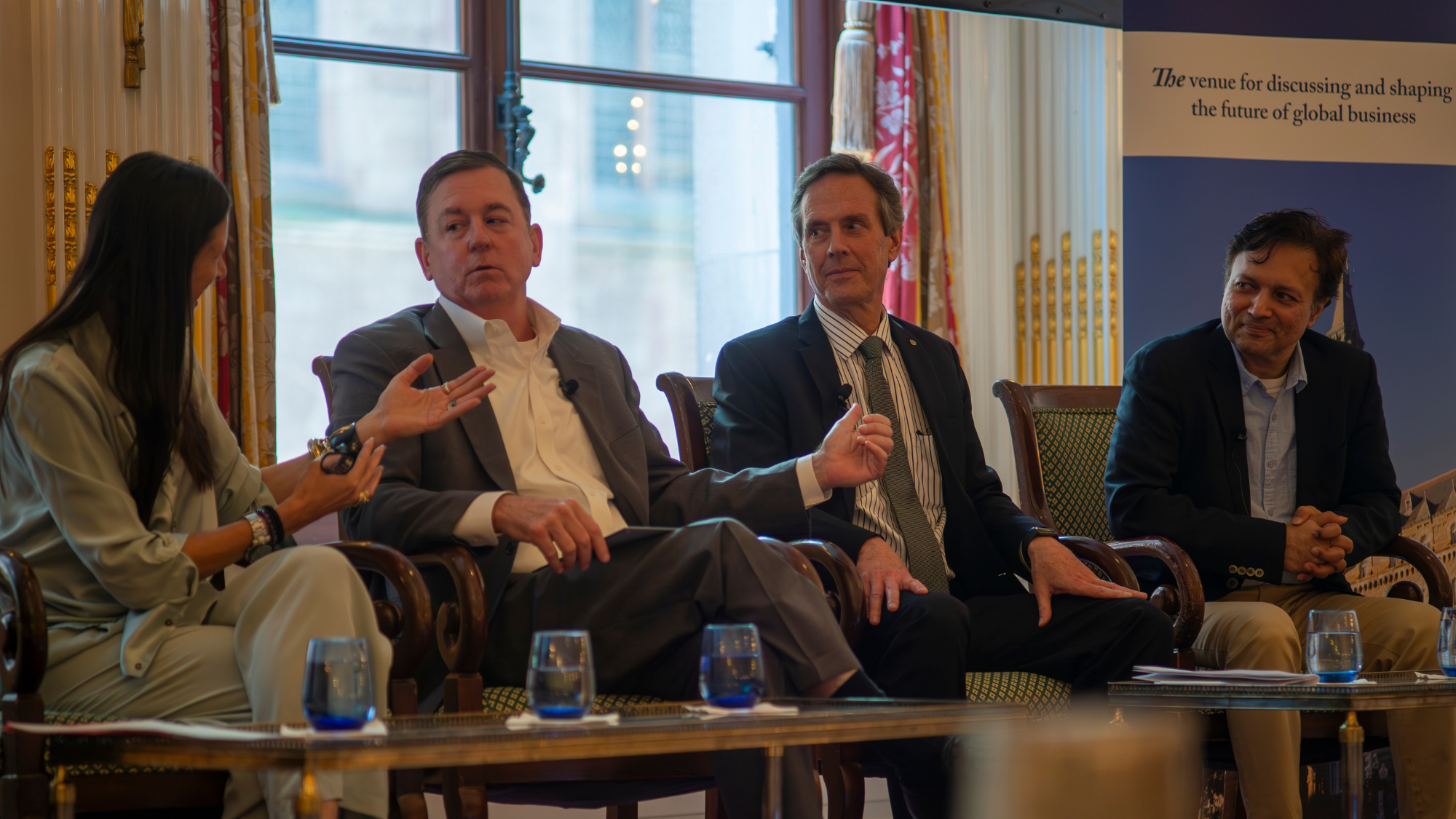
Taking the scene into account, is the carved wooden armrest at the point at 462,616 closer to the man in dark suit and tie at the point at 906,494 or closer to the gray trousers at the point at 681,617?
the gray trousers at the point at 681,617

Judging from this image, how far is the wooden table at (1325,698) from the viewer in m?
1.86

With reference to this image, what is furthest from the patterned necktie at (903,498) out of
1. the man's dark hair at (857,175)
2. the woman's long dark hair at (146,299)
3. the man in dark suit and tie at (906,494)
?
the woman's long dark hair at (146,299)

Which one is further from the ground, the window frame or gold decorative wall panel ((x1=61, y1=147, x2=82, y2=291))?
the window frame

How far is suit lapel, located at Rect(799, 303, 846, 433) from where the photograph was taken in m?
2.77

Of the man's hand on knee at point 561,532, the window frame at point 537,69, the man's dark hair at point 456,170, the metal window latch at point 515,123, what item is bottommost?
the man's hand on knee at point 561,532

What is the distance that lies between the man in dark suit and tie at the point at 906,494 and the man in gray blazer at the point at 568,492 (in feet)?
0.58

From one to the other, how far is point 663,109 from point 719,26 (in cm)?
37

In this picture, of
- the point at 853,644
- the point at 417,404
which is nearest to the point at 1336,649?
the point at 853,644

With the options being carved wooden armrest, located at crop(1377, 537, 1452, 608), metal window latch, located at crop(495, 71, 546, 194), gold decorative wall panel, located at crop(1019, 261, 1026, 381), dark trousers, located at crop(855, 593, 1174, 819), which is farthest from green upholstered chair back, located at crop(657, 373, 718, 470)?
gold decorative wall panel, located at crop(1019, 261, 1026, 381)

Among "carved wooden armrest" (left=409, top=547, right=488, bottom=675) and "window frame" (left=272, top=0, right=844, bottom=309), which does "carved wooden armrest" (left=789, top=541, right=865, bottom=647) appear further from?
"window frame" (left=272, top=0, right=844, bottom=309)

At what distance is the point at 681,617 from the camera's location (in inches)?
81.1

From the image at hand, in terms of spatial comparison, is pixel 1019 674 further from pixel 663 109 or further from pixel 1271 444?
pixel 663 109

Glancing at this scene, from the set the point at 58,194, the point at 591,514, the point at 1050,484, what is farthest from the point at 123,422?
the point at 1050,484

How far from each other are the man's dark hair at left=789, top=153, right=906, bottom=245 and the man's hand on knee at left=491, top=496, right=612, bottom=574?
3.61 feet
